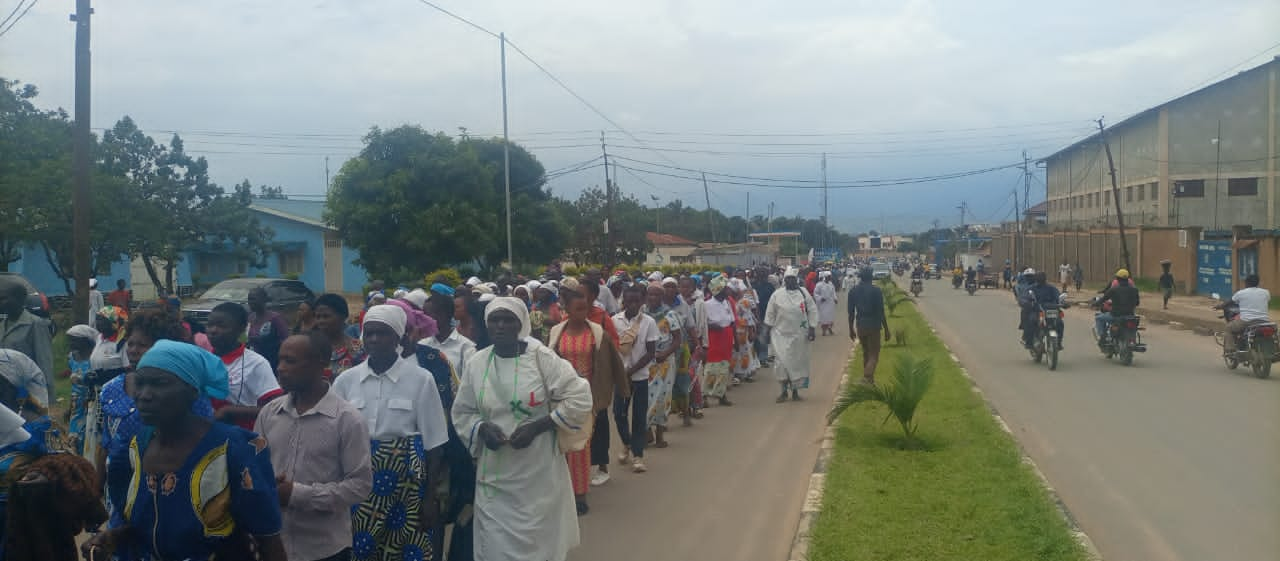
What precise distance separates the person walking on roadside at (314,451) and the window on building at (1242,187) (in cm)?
5491

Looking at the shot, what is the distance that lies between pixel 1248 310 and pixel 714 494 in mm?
10795

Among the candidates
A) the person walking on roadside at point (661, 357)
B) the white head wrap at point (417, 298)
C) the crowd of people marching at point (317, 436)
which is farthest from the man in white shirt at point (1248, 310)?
the white head wrap at point (417, 298)

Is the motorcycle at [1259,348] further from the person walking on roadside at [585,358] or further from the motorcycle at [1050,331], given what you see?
the person walking on roadside at [585,358]

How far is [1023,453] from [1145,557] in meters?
3.08

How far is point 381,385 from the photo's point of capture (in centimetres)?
476

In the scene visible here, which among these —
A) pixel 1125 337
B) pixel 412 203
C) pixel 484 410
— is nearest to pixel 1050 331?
pixel 1125 337

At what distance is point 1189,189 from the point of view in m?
51.8

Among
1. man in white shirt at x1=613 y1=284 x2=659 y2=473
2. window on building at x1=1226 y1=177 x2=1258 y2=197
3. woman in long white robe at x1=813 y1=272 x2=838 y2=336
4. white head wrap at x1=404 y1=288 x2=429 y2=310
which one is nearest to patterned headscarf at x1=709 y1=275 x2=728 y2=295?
man in white shirt at x1=613 y1=284 x2=659 y2=473

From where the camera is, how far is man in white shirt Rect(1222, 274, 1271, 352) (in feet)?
48.4

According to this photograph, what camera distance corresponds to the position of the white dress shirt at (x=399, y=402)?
469 centimetres

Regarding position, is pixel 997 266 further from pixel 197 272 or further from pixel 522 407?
pixel 522 407

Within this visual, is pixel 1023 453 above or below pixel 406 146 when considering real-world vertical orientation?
below

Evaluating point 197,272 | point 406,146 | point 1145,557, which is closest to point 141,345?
point 1145,557

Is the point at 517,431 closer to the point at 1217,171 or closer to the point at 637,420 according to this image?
the point at 637,420
